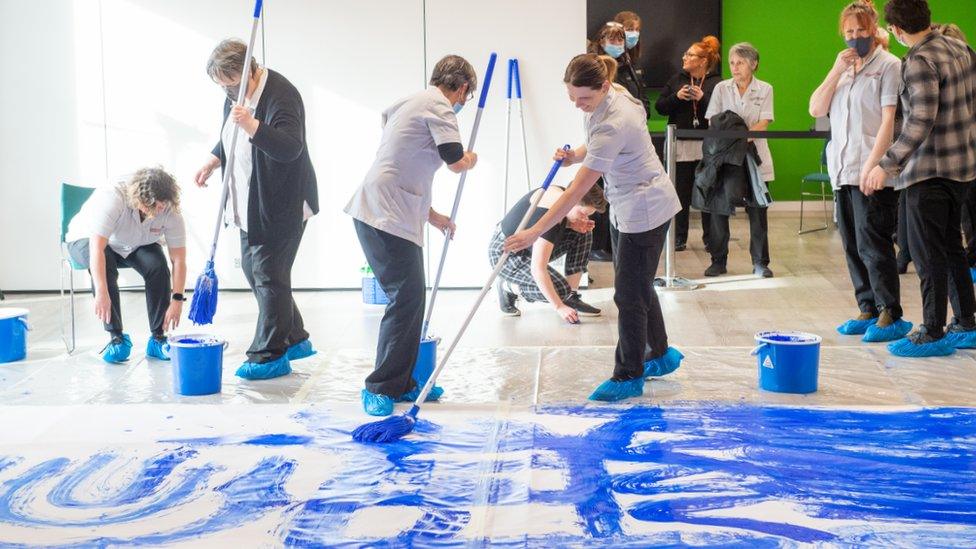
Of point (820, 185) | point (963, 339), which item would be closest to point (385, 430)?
point (963, 339)

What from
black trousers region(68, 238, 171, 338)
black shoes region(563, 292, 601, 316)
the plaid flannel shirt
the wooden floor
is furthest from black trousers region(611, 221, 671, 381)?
black trousers region(68, 238, 171, 338)

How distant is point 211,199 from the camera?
19.3 feet

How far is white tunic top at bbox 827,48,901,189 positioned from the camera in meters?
4.36

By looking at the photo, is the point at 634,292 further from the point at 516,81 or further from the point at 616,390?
the point at 516,81

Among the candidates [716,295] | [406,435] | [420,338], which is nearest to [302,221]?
[420,338]

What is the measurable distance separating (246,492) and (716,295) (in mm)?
3246

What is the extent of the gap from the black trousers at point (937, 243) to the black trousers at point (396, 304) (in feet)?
6.08

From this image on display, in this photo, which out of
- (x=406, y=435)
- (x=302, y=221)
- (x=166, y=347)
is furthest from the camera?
(x=166, y=347)

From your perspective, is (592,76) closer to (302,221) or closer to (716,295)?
(302,221)

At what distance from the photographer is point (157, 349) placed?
446 centimetres

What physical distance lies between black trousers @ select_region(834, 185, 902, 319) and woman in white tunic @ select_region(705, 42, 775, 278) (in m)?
1.55

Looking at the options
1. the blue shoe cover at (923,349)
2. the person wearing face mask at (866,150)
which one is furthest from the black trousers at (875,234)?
the blue shoe cover at (923,349)

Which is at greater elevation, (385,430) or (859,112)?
(859,112)

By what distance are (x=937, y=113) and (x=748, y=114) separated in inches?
85.5
